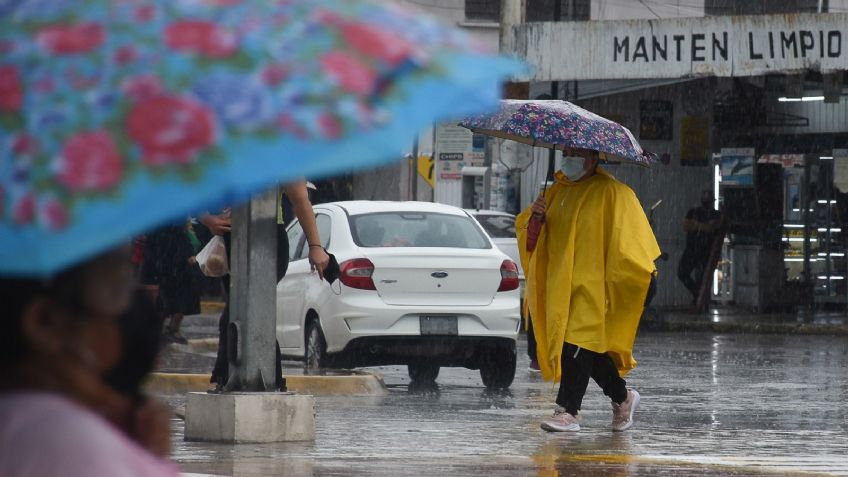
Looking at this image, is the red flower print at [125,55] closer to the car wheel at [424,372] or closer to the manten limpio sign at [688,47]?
the car wheel at [424,372]

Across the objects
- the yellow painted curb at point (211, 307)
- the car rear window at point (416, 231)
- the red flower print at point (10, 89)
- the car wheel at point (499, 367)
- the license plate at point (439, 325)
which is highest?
the red flower print at point (10, 89)

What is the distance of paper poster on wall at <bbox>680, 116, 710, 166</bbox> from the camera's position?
2647 centimetres

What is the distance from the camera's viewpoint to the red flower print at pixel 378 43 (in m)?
2.12

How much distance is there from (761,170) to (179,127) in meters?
25.9

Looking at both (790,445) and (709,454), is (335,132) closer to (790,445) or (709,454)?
(709,454)

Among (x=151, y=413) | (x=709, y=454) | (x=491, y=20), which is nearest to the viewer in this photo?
(x=151, y=413)

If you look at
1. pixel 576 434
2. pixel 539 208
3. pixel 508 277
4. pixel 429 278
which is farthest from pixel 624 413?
pixel 508 277

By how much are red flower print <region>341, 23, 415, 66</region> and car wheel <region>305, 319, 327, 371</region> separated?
473 inches

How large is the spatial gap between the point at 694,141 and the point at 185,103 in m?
25.0

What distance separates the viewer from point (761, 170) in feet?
89.7

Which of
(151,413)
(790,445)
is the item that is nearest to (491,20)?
(790,445)

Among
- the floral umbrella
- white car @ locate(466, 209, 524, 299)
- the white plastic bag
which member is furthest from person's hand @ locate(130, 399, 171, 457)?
white car @ locate(466, 209, 524, 299)

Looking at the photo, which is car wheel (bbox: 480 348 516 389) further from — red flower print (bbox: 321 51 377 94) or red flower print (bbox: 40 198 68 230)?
red flower print (bbox: 40 198 68 230)

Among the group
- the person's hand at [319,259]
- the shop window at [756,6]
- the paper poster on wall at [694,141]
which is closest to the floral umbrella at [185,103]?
the person's hand at [319,259]
